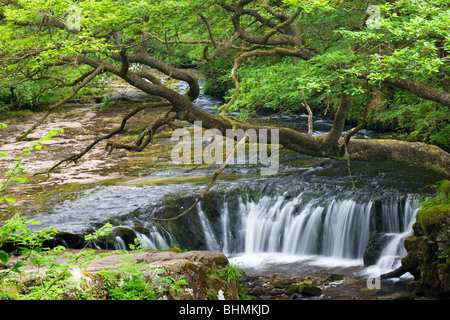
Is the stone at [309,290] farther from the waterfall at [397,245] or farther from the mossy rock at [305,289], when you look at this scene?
the waterfall at [397,245]

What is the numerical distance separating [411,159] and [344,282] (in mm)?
2726

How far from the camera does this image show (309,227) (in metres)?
11.1

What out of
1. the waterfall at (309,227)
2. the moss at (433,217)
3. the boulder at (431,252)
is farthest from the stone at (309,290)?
the moss at (433,217)

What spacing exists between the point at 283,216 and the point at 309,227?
0.77 m

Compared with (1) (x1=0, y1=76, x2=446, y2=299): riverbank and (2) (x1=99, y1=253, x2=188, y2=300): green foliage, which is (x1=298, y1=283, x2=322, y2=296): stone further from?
(2) (x1=99, y1=253, x2=188, y2=300): green foliage

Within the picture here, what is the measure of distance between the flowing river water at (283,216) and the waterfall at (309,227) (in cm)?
2

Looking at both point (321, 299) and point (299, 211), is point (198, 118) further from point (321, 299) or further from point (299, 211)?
point (299, 211)

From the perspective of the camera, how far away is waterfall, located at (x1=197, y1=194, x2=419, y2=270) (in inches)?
405

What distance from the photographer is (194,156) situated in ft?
53.7

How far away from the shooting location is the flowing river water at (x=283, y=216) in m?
9.98

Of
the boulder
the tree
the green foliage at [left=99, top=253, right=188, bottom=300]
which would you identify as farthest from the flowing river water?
the green foliage at [left=99, top=253, right=188, bottom=300]

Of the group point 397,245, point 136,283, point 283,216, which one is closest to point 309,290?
point 397,245

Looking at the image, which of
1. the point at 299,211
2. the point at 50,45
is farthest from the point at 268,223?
the point at 50,45

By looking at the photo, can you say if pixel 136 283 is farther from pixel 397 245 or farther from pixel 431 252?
pixel 397 245
